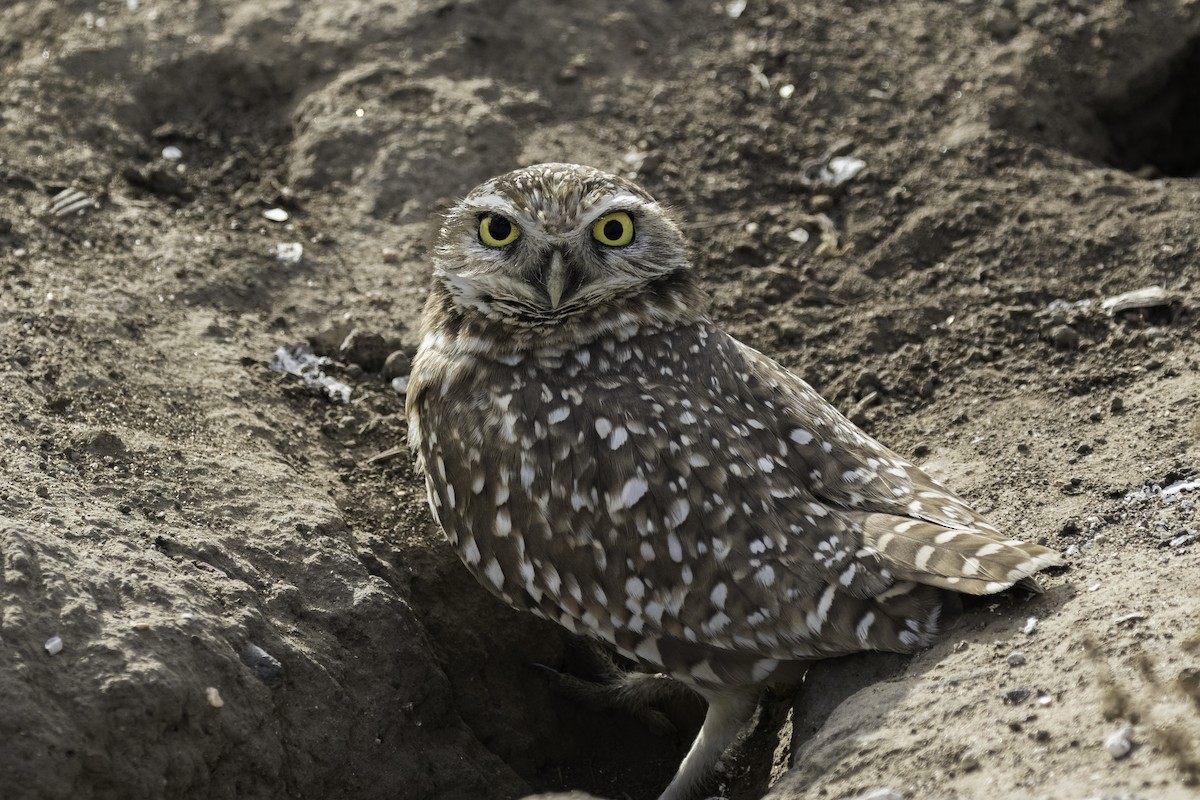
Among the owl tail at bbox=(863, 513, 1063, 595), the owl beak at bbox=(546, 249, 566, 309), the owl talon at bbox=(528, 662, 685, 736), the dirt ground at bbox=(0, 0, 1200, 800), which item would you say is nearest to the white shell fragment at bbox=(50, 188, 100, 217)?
the dirt ground at bbox=(0, 0, 1200, 800)

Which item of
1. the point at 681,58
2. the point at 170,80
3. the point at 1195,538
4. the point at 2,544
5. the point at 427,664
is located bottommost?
the point at 427,664

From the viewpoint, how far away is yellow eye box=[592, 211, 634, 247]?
4410 millimetres

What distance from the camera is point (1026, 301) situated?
588 cm

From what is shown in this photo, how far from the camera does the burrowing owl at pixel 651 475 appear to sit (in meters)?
4.07

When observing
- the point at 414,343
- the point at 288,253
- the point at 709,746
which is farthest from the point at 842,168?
the point at 709,746

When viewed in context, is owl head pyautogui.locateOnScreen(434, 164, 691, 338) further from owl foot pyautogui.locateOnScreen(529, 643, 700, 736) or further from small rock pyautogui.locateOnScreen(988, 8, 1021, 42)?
small rock pyautogui.locateOnScreen(988, 8, 1021, 42)

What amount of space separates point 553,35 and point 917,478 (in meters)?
3.86

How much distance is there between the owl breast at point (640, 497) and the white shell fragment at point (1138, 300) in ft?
7.07

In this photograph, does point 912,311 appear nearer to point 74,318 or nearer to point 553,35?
point 553,35

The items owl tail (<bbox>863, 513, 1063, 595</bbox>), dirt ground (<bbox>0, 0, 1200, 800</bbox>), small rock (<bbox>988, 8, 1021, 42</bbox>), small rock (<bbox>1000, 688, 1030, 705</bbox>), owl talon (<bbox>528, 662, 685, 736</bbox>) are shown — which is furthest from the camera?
small rock (<bbox>988, 8, 1021, 42</bbox>)

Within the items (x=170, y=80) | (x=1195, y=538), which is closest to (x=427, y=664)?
(x=1195, y=538)

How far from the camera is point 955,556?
13.0 feet

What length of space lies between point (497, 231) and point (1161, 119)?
15.2 feet

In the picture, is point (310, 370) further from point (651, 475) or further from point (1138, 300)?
point (1138, 300)
